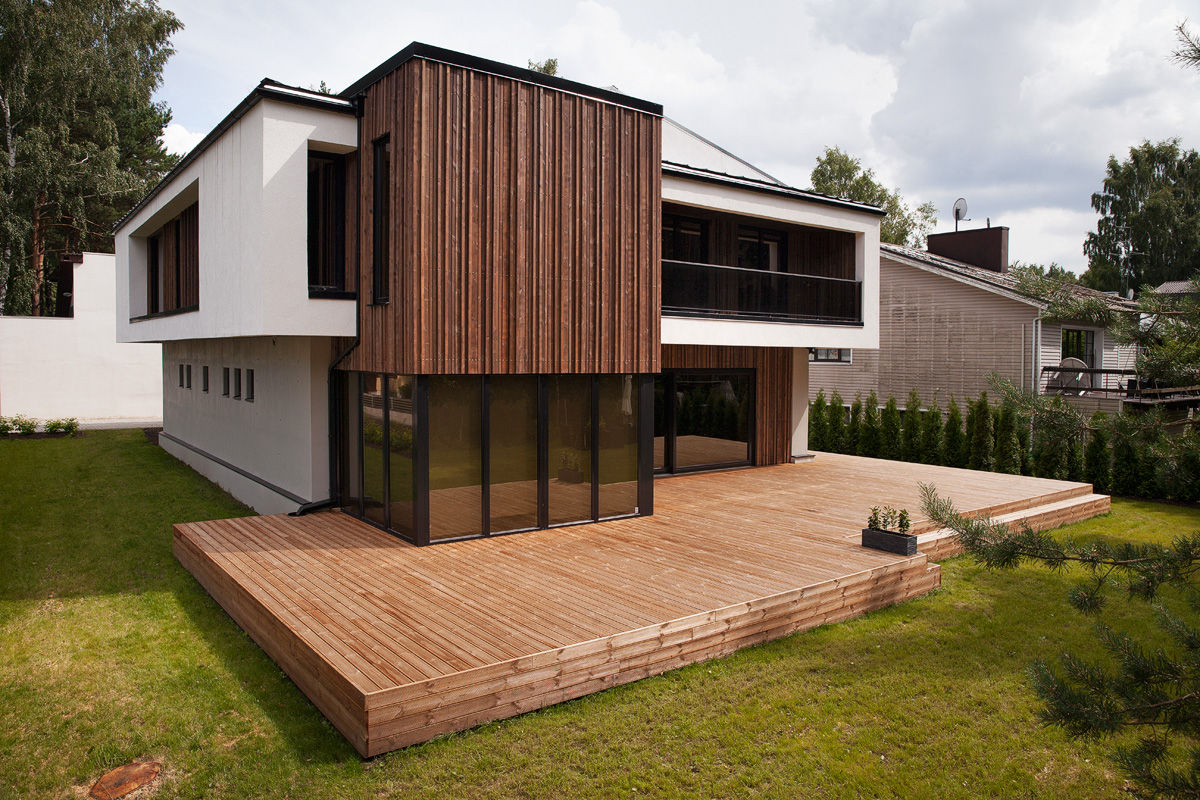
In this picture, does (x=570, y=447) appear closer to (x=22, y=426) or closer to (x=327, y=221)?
(x=327, y=221)

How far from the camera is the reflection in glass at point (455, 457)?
8.05 m

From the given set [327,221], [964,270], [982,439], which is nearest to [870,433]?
[982,439]

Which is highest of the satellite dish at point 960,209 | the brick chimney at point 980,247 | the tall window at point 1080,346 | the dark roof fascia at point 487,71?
the satellite dish at point 960,209

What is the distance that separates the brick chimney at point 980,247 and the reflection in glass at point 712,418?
1045 centimetres

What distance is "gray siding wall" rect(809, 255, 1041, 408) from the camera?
1683 cm

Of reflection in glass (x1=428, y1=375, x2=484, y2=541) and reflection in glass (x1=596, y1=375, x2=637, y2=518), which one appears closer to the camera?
reflection in glass (x1=428, y1=375, x2=484, y2=541)

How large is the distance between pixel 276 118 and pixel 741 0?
326 inches

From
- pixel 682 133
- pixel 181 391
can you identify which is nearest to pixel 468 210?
pixel 682 133

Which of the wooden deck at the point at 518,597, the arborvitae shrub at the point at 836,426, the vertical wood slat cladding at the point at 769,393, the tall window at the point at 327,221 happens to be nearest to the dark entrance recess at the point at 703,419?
the vertical wood slat cladding at the point at 769,393

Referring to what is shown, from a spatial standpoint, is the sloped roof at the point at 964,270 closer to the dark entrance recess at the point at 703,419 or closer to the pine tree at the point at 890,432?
the pine tree at the point at 890,432

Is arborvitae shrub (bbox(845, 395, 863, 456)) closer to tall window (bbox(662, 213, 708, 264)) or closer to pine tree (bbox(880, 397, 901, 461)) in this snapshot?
pine tree (bbox(880, 397, 901, 461))

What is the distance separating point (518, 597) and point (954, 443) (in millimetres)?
12440

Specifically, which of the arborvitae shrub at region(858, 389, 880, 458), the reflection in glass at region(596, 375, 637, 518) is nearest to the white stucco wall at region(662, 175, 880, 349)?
the reflection in glass at region(596, 375, 637, 518)

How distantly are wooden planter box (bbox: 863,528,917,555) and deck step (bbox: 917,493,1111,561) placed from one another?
33.6 inches
